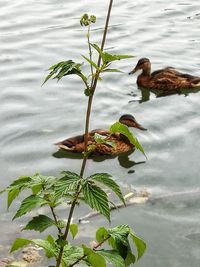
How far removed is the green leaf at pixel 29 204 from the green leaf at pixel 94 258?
24 centimetres

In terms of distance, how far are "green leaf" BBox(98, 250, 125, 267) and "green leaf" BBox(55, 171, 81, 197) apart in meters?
0.30

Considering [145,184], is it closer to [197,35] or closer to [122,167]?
[122,167]

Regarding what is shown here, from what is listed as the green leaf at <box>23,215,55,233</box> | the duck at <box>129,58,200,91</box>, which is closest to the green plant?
the green leaf at <box>23,215,55,233</box>

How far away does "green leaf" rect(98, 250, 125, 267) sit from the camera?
7.57 feet

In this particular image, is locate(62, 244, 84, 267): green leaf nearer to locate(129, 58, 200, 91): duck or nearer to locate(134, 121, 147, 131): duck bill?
locate(134, 121, 147, 131): duck bill

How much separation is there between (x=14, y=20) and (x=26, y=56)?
2.27 metres

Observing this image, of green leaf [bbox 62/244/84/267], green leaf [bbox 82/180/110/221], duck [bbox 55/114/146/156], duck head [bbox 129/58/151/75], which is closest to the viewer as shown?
green leaf [bbox 82/180/110/221]

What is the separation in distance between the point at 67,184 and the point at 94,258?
318mm

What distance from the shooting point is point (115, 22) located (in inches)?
470

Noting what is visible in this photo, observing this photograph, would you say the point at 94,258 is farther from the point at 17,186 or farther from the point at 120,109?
the point at 120,109

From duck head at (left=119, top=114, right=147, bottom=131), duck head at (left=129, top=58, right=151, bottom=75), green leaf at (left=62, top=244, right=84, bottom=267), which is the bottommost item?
duck head at (left=119, top=114, right=147, bottom=131)

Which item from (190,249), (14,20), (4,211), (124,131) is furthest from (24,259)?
(14,20)

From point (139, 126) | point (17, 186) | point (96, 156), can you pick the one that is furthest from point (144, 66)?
point (17, 186)

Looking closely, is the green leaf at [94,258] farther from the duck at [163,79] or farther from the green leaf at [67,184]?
the duck at [163,79]
